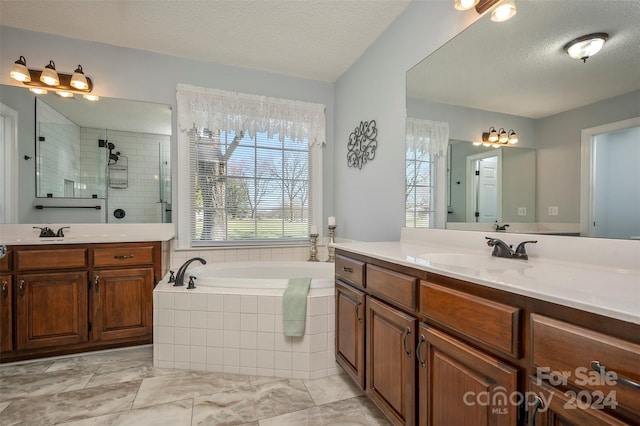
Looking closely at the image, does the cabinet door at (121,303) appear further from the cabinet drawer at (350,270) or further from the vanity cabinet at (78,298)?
the cabinet drawer at (350,270)

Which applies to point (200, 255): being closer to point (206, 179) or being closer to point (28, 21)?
A: point (206, 179)

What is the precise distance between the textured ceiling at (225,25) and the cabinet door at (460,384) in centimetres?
221

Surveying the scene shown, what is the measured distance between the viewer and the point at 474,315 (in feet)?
3.03

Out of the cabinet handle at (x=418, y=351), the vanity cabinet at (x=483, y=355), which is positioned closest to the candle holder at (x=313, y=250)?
the vanity cabinet at (x=483, y=355)

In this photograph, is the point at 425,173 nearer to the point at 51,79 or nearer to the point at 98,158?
the point at 98,158

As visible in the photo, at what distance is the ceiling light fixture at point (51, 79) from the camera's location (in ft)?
7.55

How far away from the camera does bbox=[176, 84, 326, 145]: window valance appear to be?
2789mm

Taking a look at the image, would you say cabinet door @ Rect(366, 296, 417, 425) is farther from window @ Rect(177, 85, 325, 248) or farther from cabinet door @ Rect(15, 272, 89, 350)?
cabinet door @ Rect(15, 272, 89, 350)

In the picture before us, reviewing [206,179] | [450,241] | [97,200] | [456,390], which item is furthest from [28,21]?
[456,390]

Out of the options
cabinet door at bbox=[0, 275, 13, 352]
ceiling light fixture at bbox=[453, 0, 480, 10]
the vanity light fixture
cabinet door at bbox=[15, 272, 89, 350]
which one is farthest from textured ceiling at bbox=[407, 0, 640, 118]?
cabinet door at bbox=[0, 275, 13, 352]

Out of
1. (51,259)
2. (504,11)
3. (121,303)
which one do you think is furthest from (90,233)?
(504,11)

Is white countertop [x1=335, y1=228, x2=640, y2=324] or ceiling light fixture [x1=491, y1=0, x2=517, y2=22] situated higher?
ceiling light fixture [x1=491, y1=0, x2=517, y2=22]

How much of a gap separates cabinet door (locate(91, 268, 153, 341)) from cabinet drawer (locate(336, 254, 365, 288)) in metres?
1.59

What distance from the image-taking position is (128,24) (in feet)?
7.59
